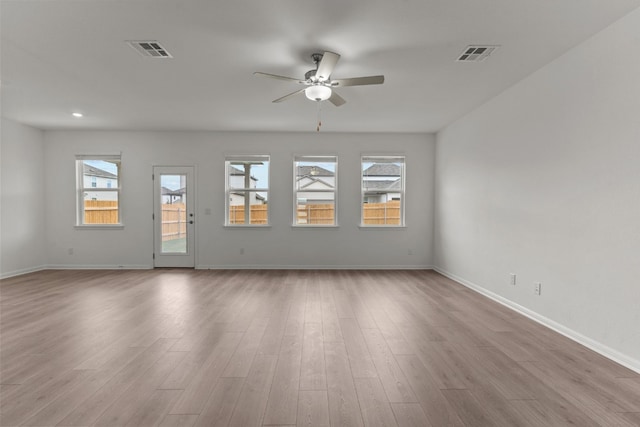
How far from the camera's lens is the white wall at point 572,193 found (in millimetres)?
2465

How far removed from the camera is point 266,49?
301cm

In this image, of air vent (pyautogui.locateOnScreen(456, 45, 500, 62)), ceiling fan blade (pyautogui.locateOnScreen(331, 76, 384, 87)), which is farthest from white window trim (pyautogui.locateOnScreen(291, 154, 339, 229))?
air vent (pyautogui.locateOnScreen(456, 45, 500, 62))

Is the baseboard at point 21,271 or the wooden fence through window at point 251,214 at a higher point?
the wooden fence through window at point 251,214

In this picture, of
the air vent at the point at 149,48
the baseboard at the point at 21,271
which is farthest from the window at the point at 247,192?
the baseboard at the point at 21,271

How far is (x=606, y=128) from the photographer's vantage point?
2648 millimetres

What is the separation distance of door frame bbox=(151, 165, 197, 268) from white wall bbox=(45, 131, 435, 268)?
0.37 feet

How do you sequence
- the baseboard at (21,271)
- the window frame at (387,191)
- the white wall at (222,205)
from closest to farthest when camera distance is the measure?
1. the baseboard at (21,271)
2. the white wall at (222,205)
3. the window frame at (387,191)

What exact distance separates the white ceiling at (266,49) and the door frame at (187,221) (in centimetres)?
150

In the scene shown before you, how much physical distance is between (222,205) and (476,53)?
16.7ft

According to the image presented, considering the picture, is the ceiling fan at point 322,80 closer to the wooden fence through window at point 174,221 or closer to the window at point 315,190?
the window at point 315,190

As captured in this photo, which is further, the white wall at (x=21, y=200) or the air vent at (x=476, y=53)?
the white wall at (x=21, y=200)

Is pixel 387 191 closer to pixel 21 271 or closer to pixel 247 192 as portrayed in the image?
pixel 247 192

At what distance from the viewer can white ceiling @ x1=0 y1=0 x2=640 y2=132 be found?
2.41 meters

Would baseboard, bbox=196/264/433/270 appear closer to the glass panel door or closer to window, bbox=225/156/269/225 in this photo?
the glass panel door
